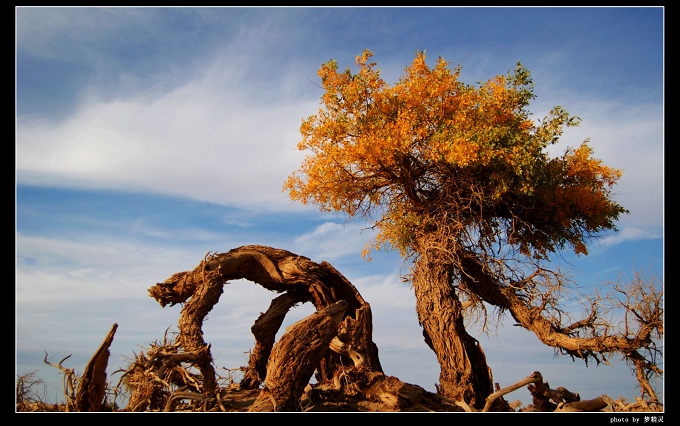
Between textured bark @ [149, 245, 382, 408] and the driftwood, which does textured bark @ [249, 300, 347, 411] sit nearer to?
the driftwood

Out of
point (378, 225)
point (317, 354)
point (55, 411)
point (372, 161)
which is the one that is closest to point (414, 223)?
point (378, 225)

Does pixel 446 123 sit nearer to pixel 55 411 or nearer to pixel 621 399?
pixel 621 399

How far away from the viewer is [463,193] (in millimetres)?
16562

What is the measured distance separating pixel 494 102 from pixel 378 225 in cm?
463

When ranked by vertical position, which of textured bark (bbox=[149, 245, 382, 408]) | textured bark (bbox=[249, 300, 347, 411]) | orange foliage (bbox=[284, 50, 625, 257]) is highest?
orange foliage (bbox=[284, 50, 625, 257])

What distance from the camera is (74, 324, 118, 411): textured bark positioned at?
11.6 m

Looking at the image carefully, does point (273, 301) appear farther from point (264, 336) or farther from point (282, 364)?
point (282, 364)

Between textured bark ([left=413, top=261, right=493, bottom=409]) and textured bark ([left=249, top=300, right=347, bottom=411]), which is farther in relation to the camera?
textured bark ([left=413, top=261, right=493, bottom=409])

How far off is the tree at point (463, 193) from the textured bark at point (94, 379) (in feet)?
22.5

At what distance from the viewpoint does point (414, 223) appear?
55.3 feet

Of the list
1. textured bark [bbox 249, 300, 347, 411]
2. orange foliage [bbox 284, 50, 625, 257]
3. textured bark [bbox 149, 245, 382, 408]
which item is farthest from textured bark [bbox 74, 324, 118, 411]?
orange foliage [bbox 284, 50, 625, 257]

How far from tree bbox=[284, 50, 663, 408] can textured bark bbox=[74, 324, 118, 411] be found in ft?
22.5

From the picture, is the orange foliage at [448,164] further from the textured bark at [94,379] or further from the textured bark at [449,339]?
the textured bark at [94,379]

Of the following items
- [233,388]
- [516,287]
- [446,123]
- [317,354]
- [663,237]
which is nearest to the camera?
[317,354]
